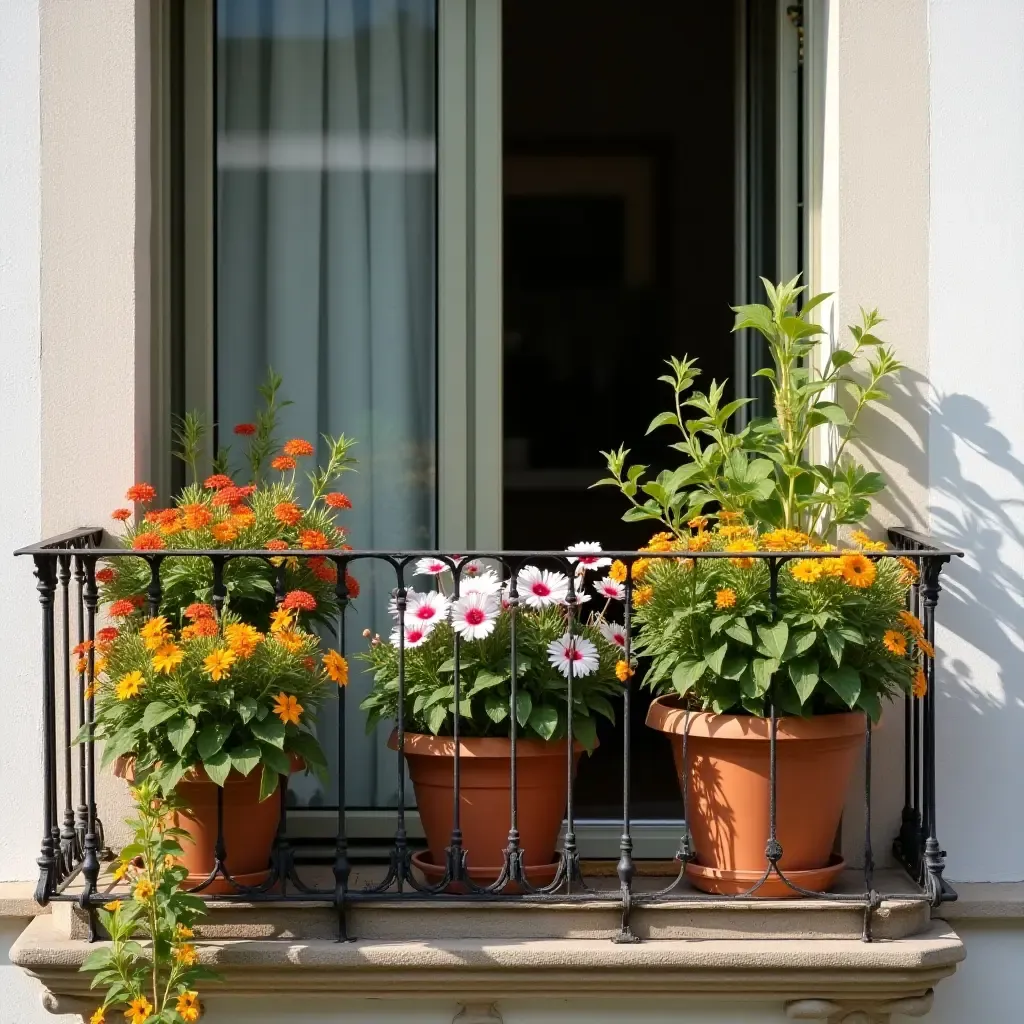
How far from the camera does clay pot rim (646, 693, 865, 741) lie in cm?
328

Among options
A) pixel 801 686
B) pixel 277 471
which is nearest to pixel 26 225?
pixel 277 471

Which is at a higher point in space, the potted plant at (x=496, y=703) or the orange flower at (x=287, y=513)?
the orange flower at (x=287, y=513)

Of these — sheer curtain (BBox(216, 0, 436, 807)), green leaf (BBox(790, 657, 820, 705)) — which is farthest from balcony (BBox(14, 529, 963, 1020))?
sheer curtain (BBox(216, 0, 436, 807))

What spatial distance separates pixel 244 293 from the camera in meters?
4.08

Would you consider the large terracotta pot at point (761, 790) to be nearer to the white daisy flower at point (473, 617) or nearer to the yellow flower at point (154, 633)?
the white daisy flower at point (473, 617)

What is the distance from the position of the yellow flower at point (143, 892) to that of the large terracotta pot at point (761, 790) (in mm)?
1202

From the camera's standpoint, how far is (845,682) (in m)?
3.23

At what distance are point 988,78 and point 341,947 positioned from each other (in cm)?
261

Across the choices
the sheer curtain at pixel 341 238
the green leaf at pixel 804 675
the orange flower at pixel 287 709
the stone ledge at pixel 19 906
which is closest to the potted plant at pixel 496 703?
the orange flower at pixel 287 709

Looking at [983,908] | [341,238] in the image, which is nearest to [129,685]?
[341,238]

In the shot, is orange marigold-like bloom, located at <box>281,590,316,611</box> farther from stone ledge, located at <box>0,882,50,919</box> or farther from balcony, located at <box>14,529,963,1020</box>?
stone ledge, located at <box>0,882,50,919</box>

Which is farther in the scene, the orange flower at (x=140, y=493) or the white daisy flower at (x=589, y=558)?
the orange flower at (x=140, y=493)

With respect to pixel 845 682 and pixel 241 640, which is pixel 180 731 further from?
pixel 845 682

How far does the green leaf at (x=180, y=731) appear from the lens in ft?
10.1
